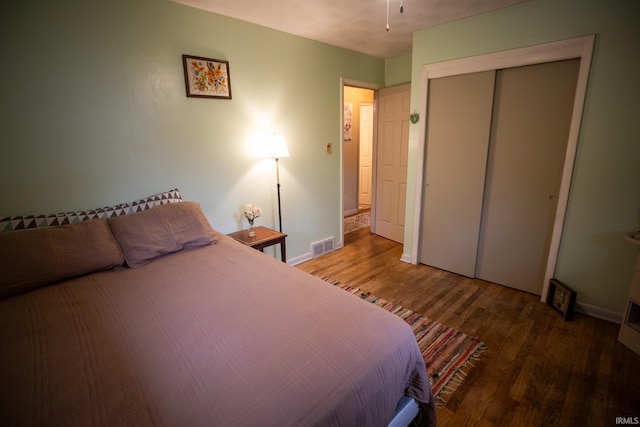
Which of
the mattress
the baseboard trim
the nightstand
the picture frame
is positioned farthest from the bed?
the baseboard trim

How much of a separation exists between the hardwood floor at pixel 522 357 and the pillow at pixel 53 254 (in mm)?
1974

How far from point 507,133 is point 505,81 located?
1.44 ft

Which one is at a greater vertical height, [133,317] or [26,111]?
[26,111]

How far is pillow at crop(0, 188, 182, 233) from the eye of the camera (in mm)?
1687

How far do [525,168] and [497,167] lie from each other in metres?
0.21

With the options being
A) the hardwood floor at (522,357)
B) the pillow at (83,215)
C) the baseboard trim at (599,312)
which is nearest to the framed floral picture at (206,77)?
the pillow at (83,215)

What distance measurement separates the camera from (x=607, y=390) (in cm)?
159

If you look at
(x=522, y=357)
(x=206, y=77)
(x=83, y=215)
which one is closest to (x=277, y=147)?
(x=206, y=77)

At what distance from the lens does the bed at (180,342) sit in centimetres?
84

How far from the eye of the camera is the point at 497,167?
104 inches

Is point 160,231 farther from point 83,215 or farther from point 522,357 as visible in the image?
point 522,357

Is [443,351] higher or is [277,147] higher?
Answer: [277,147]

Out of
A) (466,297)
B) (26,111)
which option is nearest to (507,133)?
(466,297)

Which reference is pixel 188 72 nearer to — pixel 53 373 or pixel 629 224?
pixel 53 373
